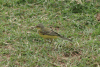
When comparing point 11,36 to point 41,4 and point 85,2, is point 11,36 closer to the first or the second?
point 41,4

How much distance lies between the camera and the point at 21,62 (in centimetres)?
525

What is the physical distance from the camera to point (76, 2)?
26.0 ft

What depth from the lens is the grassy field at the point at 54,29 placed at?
5336 mm

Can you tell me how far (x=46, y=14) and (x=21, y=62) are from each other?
315 centimetres

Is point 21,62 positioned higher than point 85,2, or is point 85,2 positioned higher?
point 85,2

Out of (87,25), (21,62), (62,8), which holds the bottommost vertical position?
(21,62)

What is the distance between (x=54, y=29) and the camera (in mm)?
7094

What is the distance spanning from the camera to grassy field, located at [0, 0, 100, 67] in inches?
210

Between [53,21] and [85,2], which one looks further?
[85,2]

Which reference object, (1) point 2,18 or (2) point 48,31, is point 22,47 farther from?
(1) point 2,18

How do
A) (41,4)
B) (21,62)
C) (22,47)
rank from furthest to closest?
(41,4) < (22,47) < (21,62)

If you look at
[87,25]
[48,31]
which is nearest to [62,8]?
[87,25]

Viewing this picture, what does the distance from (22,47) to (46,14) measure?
2442 mm

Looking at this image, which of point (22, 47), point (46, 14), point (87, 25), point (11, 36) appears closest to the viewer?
point (22, 47)
